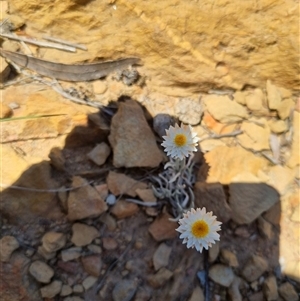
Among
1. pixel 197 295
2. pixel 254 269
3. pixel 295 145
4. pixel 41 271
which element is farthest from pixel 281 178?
pixel 41 271

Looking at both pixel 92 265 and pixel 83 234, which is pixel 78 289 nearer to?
pixel 92 265

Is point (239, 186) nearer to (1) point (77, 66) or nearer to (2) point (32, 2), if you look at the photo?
(1) point (77, 66)

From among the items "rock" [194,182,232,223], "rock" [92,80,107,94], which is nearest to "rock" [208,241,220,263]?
"rock" [194,182,232,223]

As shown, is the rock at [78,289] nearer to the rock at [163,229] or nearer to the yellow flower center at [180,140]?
the rock at [163,229]

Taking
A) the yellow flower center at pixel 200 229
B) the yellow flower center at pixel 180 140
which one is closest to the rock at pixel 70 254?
the yellow flower center at pixel 200 229

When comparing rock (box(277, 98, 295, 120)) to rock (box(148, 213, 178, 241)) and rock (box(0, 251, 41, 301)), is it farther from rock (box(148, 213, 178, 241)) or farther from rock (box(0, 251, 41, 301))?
rock (box(0, 251, 41, 301))

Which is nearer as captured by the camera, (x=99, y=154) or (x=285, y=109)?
(x=99, y=154)
